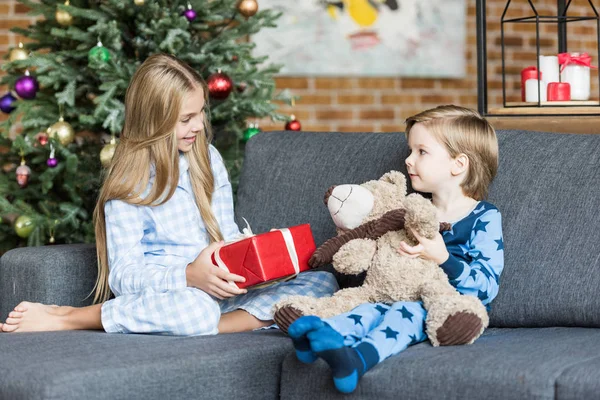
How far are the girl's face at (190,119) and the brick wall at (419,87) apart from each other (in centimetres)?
236

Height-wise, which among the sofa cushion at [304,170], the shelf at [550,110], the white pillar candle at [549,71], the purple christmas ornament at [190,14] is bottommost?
the sofa cushion at [304,170]

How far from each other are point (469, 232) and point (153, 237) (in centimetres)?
83

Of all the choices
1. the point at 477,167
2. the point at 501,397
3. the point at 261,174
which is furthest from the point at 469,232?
the point at 261,174

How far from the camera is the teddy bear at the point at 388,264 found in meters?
1.83

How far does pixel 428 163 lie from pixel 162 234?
2.39 ft

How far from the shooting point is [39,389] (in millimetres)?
1615

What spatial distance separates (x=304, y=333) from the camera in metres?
1.67

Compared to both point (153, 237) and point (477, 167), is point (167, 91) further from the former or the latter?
point (477, 167)

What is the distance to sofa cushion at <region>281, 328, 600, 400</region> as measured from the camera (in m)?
1.56

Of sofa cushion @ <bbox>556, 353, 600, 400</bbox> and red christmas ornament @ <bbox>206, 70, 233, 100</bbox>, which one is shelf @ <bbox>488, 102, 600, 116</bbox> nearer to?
red christmas ornament @ <bbox>206, 70, 233, 100</bbox>

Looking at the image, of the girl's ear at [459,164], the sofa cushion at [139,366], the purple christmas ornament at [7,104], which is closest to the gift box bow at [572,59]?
the girl's ear at [459,164]

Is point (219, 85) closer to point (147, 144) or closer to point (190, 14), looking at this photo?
point (190, 14)

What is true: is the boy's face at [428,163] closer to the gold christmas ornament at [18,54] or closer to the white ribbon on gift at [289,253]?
the white ribbon on gift at [289,253]

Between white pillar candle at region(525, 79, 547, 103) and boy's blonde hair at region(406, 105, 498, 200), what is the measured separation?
0.99 metres
